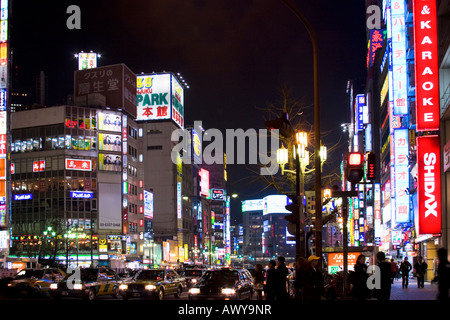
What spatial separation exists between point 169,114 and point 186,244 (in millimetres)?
30765

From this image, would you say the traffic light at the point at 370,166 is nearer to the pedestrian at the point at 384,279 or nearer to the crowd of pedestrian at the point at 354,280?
the crowd of pedestrian at the point at 354,280

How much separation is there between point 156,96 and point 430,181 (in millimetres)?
100753

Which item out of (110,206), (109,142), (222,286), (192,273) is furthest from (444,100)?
(109,142)

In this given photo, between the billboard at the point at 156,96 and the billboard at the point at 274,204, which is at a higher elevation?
the billboard at the point at 156,96

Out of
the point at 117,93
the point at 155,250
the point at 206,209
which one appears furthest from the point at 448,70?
the point at 206,209

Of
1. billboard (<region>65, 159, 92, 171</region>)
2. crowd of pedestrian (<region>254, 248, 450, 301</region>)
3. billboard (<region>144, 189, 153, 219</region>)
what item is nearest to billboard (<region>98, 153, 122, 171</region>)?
billboard (<region>65, 159, 92, 171</region>)

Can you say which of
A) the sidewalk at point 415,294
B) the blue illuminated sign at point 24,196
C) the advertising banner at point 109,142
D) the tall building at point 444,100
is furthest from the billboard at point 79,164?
the tall building at point 444,100

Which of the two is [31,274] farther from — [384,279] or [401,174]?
[401,174]

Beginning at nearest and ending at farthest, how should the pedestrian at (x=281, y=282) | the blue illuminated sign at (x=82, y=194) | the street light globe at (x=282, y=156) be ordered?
the pedestrian at (x=281, y=282)
the street light globe at (x=282, y=156)
the blue illuminated sign at (x=82, y=194)

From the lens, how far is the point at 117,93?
10462 centimetres

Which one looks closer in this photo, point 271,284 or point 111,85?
point 271,284

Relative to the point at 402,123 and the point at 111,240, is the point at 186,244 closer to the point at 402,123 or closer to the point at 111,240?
the point at 111,240

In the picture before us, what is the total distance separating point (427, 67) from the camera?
31781 mm

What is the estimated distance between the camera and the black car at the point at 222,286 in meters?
21.5
